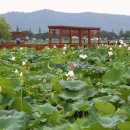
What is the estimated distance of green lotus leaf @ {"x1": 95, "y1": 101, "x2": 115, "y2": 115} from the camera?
7.33ft

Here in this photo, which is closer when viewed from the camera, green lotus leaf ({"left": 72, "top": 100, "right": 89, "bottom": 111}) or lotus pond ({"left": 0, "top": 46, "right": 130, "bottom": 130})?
lotus pond ({"left": 0, "top": 46, "right": 130, "bottom": 130})

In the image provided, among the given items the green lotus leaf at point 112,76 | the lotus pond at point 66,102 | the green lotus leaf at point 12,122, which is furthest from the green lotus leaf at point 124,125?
the green lotus leaf at point 112,76

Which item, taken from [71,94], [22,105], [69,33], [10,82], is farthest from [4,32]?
[22,105]

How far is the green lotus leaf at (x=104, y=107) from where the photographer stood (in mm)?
2234

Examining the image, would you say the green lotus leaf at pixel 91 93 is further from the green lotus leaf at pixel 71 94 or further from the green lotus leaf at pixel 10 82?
the green lotus leaf at pixel 10 82

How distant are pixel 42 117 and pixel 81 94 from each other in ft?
2.14

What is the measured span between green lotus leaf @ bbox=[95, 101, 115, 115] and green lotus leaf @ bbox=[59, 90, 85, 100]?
42 cm

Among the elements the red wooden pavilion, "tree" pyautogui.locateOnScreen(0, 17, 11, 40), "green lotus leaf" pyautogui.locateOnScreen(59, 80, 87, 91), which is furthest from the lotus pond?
"tree" pyautogui.locateOnScreen(0, 17, 11, 40)

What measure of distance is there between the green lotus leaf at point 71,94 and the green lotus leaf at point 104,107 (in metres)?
0.42

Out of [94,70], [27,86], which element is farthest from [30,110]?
[94,70]

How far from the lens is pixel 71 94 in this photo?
108 inches

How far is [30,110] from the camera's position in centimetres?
227

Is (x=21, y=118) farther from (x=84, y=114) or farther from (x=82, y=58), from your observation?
(x=82, y=58)

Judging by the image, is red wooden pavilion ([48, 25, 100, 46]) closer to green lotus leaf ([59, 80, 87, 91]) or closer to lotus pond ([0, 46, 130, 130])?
lotus pond ([0, 46, 130, 130])
